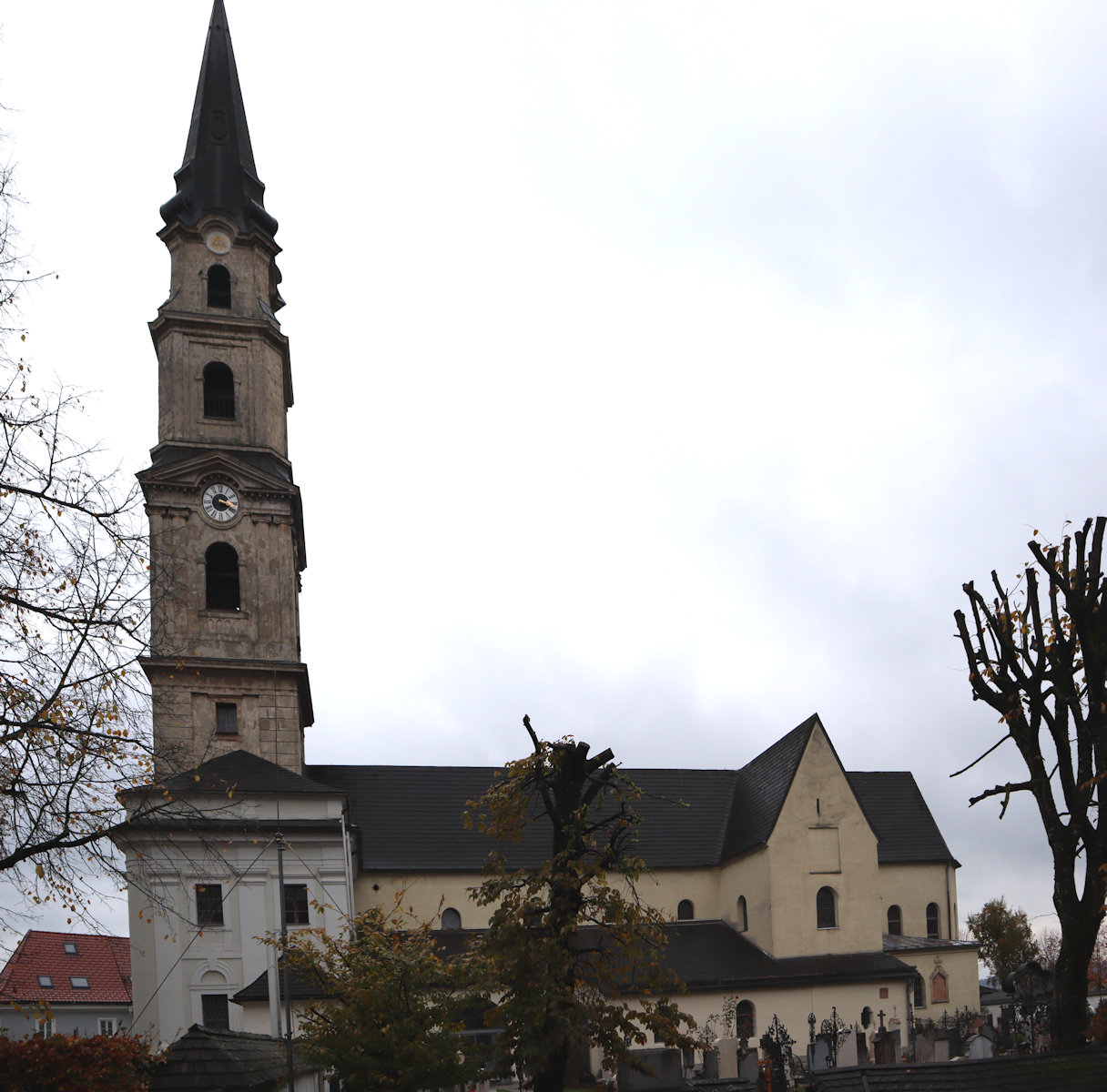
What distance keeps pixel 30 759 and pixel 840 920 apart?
35680 mm

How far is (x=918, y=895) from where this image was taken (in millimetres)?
46281

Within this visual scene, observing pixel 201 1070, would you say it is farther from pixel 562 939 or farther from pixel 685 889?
pixel 685 889

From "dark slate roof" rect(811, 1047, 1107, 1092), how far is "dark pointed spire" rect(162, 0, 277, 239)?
113 feet

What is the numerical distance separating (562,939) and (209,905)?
1885 centimetres

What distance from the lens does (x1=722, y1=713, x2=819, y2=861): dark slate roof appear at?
1640 inches

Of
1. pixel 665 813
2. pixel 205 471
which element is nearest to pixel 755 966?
pixel 665 813

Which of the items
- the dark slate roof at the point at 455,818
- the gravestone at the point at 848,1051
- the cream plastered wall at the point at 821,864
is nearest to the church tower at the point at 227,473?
the dark slate roof at the point at 455,818

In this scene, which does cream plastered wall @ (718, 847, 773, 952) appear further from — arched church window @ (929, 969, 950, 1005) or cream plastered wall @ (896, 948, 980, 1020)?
arched church window @ (929, 969, 950, 1005)

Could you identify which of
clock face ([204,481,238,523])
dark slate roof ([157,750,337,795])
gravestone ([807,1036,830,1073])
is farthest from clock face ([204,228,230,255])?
gravestone ([807,1036,830,1073])

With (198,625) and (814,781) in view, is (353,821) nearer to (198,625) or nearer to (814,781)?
(198,625)

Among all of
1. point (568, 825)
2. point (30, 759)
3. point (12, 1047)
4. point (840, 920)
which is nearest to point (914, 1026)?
point (840, 920)

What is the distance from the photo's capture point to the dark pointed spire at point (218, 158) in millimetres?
40250

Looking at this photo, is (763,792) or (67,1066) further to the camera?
(763,792)

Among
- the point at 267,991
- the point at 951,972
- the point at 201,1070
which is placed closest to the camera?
the point at 201,1070
